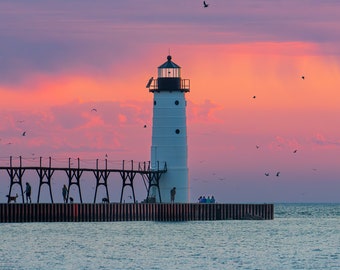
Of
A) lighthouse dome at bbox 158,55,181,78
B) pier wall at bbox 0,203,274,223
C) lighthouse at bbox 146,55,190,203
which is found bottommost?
pier wall at bbox 0,203,274,223

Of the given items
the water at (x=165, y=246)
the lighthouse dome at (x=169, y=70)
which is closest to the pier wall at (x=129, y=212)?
the water at (x=165, y=246)

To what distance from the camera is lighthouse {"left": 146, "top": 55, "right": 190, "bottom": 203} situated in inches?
3942

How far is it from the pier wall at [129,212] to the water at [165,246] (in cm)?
80

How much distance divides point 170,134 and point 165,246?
91.4 ft

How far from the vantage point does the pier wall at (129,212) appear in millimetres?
89125

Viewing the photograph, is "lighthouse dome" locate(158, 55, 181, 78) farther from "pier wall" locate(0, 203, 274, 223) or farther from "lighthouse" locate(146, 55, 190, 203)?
"pier wall" locate(0, 203, 274, 223)

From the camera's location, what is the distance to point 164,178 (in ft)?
334

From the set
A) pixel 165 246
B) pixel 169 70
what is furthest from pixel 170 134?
pixel 165 246

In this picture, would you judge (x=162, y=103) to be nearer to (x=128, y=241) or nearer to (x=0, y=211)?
(x=0, y=211)

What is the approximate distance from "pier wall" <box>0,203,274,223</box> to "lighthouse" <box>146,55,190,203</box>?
2904 mm

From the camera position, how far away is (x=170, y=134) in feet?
328

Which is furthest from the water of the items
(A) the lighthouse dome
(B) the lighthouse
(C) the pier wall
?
(A) the lighthouse dome

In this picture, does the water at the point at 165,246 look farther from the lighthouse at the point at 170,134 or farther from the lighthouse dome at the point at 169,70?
the lighthouse dome at the point at 169,70

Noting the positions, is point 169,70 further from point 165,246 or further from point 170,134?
point 165,246
